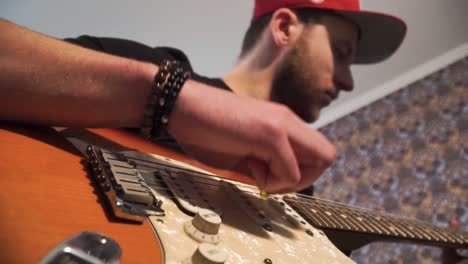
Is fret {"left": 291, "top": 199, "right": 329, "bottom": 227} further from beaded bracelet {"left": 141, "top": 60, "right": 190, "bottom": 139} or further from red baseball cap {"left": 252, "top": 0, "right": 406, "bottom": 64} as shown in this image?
red baseball cap {"left": 252, "top": 0, "right": 406, "bottom": 64}

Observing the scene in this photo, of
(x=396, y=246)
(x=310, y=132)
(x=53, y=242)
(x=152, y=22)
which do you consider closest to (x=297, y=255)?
(x=310, y=132)

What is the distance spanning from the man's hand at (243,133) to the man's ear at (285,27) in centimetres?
70

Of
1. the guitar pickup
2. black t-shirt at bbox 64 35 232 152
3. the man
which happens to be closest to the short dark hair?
black t-shirt at bbox 64 35 232 152

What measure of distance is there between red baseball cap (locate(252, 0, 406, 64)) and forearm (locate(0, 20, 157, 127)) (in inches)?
31.9

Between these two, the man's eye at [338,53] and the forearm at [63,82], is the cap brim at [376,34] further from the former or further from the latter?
the forearm at [63,82]

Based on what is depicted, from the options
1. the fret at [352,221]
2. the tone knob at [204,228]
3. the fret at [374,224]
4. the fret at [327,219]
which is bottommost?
the fret at [374,224]

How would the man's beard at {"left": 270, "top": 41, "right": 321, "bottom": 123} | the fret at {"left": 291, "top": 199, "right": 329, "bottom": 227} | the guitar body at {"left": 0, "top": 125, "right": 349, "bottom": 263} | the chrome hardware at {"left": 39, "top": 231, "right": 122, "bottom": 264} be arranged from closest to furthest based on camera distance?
the chrome hardware at {"left": 39, "top": 231, "right": 122, "bottom": 264}
the guitar body at {"left": 0, "top": 125, "right": 349, "bottom": 263}
the fret at {"left": 291, "top": 199, "right": 329, "bottom": 227}
the man's beard at {"left": 270, "top": 41, "right": 321, "bottom": 123}

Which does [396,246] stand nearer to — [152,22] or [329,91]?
[329,91]

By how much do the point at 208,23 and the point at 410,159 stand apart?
4.19ft

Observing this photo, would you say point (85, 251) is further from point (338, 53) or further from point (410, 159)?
point (410, 159)

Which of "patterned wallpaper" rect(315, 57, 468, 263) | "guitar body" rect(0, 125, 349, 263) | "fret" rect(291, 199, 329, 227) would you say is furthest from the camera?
"patterned wallpaper" rect(315, 57, 468, 263)

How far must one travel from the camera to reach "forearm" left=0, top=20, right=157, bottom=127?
462mm

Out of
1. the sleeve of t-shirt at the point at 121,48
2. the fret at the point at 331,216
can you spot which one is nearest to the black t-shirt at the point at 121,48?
the sleeve of t-shirt at the point at 121,48

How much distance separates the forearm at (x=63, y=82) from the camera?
462 mm
